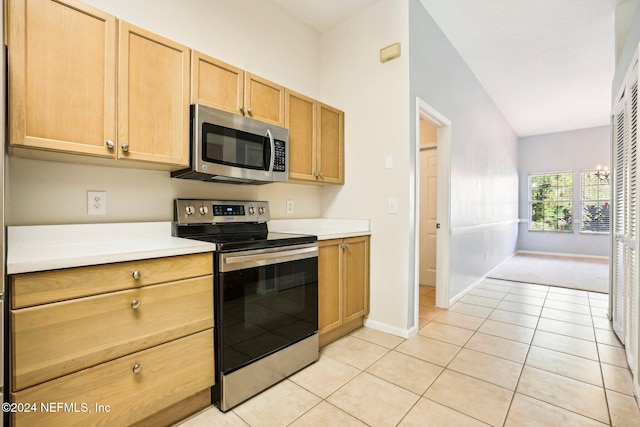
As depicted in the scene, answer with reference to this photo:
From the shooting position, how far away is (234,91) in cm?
201

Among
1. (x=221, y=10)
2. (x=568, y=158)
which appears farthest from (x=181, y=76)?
(x=568, y=158)

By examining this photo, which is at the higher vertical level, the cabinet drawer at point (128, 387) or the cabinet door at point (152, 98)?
the cabinet door at point (152, 98)

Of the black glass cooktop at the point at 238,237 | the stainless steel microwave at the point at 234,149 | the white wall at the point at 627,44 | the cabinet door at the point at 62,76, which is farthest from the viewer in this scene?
the white wall at the point at 627,44

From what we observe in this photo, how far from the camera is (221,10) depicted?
7.41 ft

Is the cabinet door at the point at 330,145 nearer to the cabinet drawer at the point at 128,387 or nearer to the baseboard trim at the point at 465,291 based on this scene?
the cabinet drawer at the point at 128,387

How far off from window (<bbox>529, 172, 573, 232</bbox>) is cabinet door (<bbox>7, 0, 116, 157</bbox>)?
8870mm

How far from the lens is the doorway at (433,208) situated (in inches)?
103

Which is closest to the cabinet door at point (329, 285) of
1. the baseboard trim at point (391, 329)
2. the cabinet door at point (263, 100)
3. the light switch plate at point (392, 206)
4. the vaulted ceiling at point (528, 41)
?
the baseboard trim at point (391, 329)

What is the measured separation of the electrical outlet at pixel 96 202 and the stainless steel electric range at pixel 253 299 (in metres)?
0.39

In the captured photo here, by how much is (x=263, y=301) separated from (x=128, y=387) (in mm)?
717

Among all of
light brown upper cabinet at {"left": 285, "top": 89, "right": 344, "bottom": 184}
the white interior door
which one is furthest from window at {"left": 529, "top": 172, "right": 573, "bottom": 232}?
light brown upper cabinet at {"left": 285, "top": 89, "right": 344, "bottom": 184}

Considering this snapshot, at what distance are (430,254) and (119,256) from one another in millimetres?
3776

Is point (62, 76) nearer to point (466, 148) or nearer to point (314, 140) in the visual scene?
point (314, 140)

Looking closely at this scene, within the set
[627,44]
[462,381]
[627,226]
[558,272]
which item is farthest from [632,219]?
[558,272]
